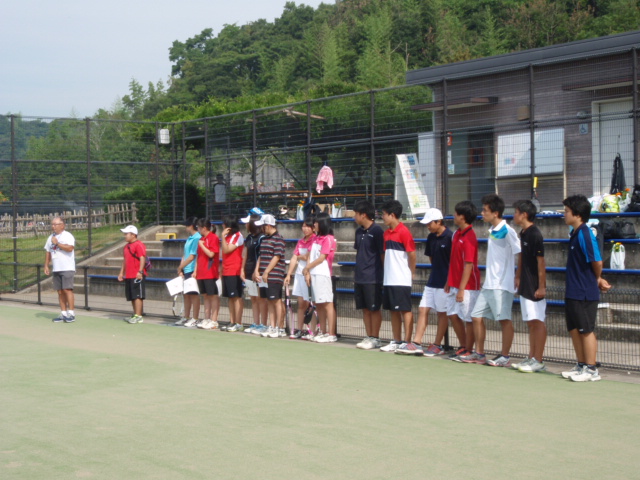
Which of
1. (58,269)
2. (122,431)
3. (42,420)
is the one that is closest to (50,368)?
(42,420)

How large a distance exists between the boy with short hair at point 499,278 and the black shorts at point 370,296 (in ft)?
5.35

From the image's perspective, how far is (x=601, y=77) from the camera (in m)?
15.5

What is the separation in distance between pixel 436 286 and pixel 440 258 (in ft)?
1.12

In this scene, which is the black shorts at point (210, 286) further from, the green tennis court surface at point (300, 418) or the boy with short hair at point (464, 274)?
the boy with short hair at point (464, 274)

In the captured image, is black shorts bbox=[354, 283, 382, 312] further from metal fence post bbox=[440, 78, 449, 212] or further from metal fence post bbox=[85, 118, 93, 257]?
metal fence post bbox=[85, 118, 93, 257]

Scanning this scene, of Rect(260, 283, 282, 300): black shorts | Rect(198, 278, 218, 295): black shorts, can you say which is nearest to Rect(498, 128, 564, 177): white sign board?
Rect(260, 283, 282, 300): black shorts

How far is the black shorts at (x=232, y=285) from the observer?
12.1 meters

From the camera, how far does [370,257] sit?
10.1 m

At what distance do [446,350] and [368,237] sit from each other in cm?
176

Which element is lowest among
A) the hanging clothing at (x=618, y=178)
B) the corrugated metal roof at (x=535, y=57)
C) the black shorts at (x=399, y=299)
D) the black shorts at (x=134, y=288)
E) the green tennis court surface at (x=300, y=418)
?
the green tennis court surface at (x=300, y=418)

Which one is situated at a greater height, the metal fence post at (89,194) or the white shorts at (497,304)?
the metal fence post at (89,194)

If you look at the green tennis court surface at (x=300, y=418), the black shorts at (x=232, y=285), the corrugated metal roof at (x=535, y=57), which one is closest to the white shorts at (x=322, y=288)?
the green tennis court surface at (x=300, y=418)

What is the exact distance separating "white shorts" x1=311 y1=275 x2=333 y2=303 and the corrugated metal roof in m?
5.90

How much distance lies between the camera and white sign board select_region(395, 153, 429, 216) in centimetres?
1526
